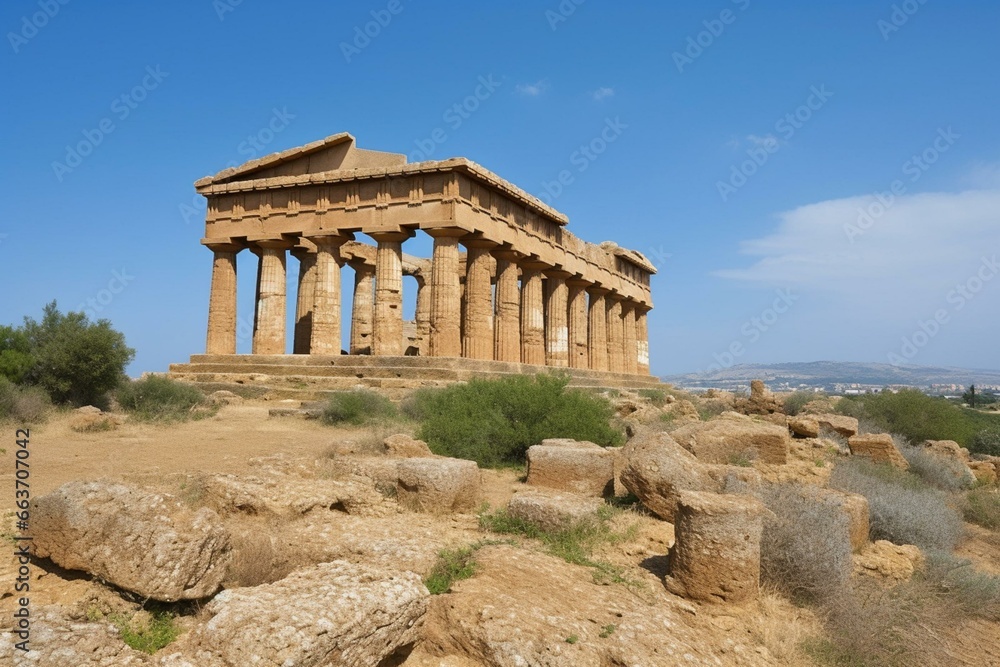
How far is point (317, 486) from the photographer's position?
242 inches

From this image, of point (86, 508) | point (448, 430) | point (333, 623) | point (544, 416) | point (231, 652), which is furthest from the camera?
point (544, 416)

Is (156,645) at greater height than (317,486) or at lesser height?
lesser

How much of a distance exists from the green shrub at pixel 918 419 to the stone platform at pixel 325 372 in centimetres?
834

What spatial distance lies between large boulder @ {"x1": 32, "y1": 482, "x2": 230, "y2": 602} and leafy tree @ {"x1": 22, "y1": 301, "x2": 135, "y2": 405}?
13117mm

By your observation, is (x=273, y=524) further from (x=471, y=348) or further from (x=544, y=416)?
(x=471, y=348)

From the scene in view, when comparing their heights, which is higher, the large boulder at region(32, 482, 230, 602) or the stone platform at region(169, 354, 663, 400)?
the stone platform at region(169, 354, 663, 400)

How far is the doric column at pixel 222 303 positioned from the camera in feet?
72.8

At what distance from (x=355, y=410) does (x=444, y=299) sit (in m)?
6.70

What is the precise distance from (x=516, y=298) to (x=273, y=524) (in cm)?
1778

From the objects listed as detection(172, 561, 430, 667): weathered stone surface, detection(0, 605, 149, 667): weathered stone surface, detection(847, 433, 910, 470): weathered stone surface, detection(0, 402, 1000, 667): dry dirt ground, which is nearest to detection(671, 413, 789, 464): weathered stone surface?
detection(0, 402, 1000, 667): dry dirt ground

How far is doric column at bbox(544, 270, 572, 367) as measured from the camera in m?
25.5

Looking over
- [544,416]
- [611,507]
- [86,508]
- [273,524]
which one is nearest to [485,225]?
[544,416]

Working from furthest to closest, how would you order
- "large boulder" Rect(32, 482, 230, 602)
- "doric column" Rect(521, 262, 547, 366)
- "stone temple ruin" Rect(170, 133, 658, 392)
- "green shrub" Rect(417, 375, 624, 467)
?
A: "doric column" Rect(521, 262, 547, 366)
"stone temple ruin" Rect(170, 133, 658, 392)
"green shrub" Rect(417, 375, 624, 467)
"large boulder" Rect(32, 482, 230, 602)

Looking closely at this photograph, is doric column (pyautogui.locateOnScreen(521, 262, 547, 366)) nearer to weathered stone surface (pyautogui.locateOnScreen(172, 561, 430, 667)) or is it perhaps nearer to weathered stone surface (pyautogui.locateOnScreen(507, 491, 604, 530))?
weathered stone surface (pyautogui.locateOnScreen(507, 491, 604, 530))
